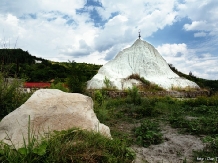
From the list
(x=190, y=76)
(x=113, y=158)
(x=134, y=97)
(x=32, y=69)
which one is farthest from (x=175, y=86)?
(x=113, y=158)

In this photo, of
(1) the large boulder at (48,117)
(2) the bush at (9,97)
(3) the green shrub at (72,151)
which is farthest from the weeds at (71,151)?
(2) the bush at (9,97)

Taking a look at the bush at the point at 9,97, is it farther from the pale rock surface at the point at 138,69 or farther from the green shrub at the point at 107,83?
the pale rock surface at the point at 138,69

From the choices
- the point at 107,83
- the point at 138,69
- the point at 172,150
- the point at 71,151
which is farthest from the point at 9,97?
the point at 138,69

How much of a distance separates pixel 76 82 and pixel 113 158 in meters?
9.21

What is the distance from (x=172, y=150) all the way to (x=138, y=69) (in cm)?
Result: 1903

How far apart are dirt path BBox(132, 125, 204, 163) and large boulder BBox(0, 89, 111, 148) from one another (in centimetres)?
81

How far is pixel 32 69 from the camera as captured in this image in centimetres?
2853

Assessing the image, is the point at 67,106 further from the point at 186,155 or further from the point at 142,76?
→ the point at 142,76

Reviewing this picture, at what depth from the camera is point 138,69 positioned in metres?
24.0

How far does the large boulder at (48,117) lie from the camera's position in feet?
14.9

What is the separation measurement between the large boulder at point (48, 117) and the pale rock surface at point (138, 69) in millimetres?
15601

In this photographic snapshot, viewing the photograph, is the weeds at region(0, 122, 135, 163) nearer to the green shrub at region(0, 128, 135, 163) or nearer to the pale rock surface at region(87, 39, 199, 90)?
the green shrub at region(0, 128, 135, 163)

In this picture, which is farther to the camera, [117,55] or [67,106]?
[117,55]

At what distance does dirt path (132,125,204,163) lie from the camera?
15.4ft
